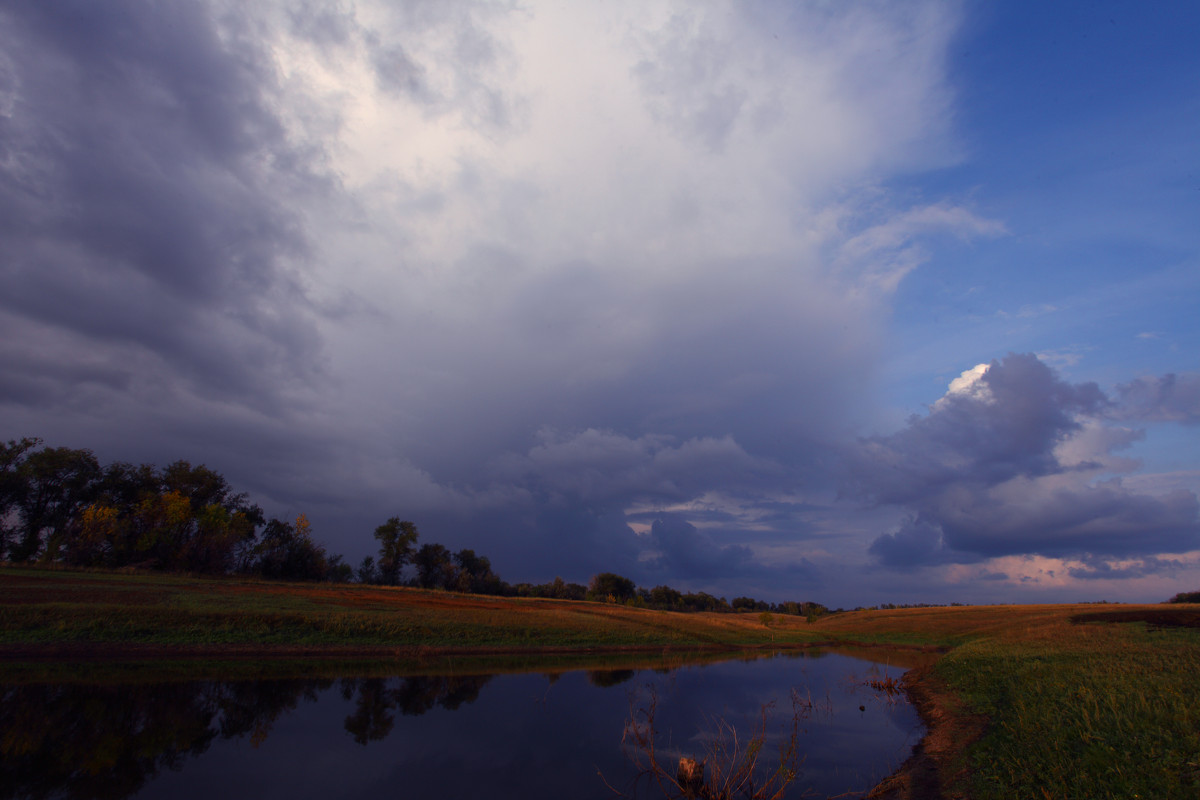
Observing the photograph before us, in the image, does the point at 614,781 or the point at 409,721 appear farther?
the point at 409,721

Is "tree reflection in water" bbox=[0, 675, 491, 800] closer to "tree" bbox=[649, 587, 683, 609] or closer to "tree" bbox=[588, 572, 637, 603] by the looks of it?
"tree" bbox=[588, 572, 637, 603]

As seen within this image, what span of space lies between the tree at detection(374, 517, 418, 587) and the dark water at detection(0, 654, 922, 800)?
84275mm

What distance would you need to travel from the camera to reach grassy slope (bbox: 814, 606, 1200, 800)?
11.2 metres

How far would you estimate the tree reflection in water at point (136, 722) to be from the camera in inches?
537

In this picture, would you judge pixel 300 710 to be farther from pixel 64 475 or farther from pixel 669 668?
pixel 64 475

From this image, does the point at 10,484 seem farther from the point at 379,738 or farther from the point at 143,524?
the point at 379,738

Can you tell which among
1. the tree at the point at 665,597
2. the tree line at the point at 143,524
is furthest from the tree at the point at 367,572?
the tree at the point at 665,597

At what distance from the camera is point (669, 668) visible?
4131 centimetres

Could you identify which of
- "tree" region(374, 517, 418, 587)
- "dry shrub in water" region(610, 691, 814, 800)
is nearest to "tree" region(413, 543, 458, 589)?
"tree" region(374, 517, 418, 587)

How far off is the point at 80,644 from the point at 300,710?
15.0m

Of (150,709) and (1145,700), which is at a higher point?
(1145,700)

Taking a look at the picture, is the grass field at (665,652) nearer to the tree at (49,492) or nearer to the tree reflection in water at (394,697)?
the tree reflection in water at (394,697)

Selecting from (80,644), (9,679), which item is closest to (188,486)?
(80,644)

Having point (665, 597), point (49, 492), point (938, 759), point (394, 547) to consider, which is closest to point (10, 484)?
point (49, 492)
